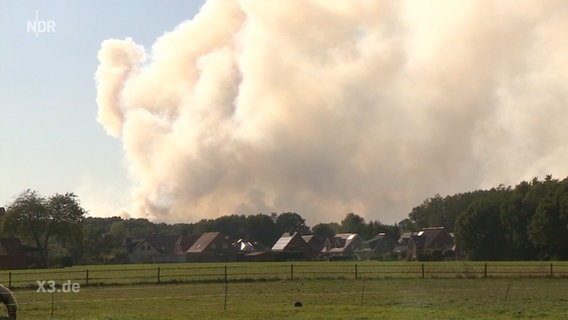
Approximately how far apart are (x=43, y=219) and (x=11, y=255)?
17230 mm

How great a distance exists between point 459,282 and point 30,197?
8619 cm

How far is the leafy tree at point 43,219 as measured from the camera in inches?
4564

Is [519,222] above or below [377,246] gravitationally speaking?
above

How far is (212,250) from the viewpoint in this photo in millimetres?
146750

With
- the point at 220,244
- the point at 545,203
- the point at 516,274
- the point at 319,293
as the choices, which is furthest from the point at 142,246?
the point at 319,293

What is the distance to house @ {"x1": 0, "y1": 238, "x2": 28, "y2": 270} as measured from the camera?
326 feet

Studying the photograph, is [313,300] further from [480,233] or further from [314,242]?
[314,242]

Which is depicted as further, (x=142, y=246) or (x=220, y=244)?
(x=142, y=246)

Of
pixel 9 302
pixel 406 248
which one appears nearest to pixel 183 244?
pixel 406 248

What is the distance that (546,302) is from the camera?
32.9 meters

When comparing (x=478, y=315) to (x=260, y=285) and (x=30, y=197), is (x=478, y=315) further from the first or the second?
(x=30, y=197)

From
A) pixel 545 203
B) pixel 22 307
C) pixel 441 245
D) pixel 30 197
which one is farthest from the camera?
pixel 441 245

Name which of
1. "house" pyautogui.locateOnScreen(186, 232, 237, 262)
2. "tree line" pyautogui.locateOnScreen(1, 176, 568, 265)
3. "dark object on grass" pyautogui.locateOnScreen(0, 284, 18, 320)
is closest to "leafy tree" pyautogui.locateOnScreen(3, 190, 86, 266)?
"tree line" pyautogui.locateOnScreen(1, 176, 568, 265)

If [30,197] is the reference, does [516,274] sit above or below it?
below
